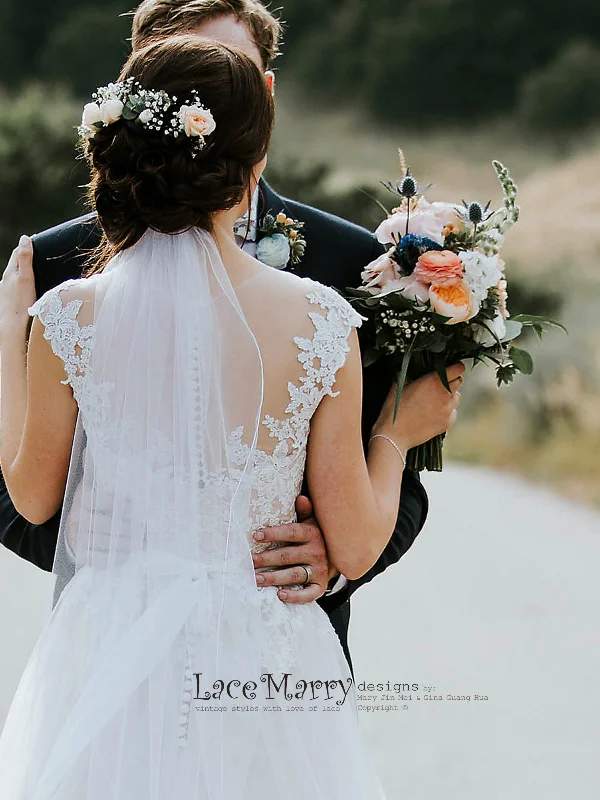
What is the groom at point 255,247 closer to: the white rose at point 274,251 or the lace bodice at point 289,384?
the white rose at point 274,251

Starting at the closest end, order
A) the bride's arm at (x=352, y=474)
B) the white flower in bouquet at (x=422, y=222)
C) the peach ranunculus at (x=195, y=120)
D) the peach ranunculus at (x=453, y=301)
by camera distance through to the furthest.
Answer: the peach ranunculus at (x=195, y=120) → the bride's arm at (x=352, y=474) → the peach ranunculus at (x=453, y=301) → the white flower in bouquet at (x=422, y=222)

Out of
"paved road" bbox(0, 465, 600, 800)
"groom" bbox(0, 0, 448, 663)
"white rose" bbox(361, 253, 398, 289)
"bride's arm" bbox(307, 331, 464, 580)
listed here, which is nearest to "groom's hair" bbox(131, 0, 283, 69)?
"groom" bbox(0, 0, 448, 663)

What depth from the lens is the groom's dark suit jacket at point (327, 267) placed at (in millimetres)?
2271

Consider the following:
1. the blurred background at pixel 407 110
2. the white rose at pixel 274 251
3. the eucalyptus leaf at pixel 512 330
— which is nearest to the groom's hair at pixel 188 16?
the white rose at pixel 274 251

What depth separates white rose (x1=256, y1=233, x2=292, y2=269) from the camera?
2.24 metres

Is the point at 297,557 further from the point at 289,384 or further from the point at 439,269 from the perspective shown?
the point at 439,269

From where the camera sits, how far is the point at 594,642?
592 centimetres

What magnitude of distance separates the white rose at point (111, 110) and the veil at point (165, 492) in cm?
19

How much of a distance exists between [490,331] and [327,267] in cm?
40

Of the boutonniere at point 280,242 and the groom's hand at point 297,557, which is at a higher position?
the boutonniere at point 280,242

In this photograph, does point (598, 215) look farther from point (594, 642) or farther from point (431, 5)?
point (594, 642)

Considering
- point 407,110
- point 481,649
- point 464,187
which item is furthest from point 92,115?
point 407,110

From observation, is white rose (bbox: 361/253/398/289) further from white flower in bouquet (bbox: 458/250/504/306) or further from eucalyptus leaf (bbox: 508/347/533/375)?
eucalyptus leaf (bbox: 508/347/533/375)

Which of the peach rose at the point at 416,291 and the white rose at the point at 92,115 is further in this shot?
the peach rose at the point at 416,291
